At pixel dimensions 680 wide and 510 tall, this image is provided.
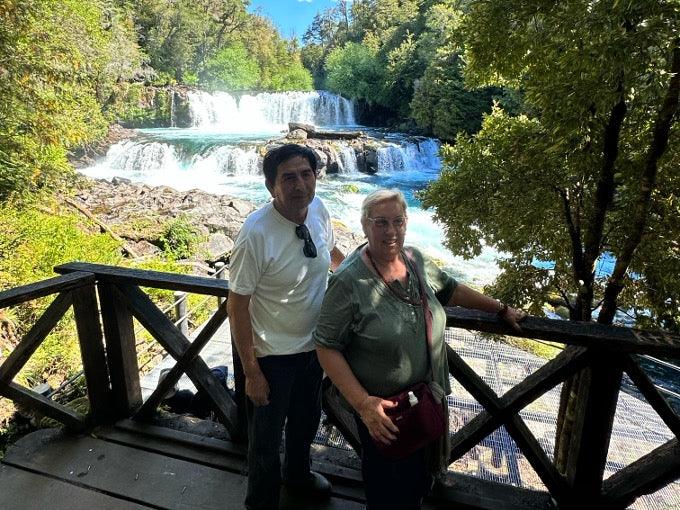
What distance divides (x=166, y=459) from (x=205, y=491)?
34cm

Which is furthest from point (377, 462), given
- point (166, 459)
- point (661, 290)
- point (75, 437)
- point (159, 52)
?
point (159, 52)

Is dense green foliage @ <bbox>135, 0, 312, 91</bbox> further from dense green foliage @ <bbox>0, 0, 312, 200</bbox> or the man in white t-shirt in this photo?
the man in white t-shirt

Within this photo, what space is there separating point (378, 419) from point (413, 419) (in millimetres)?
115

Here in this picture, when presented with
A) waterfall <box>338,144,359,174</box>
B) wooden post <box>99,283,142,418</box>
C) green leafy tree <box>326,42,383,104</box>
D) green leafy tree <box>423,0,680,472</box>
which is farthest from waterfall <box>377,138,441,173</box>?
wooden post <box>99,283,142,418</box>

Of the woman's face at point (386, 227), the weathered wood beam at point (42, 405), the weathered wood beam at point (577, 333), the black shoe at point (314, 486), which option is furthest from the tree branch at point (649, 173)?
the weathered wood beam at point (42, 405)

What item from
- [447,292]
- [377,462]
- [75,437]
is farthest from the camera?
[75,437]

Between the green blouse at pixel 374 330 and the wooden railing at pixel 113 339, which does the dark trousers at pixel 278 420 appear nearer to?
the green blouse at pixel 374 330

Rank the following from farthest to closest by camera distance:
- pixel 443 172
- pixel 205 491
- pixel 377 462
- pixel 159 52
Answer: pixel 159 52
pixel 443 172
pixel 205 491
pixel 377 462

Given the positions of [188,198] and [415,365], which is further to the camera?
[188,198]

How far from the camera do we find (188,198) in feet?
52.7

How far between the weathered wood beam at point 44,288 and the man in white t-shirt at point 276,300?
1173mm

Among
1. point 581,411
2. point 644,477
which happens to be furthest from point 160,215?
point 644,477

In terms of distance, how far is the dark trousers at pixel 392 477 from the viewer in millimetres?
1586

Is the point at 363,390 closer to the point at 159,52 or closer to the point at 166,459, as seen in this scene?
the point at 166,459
